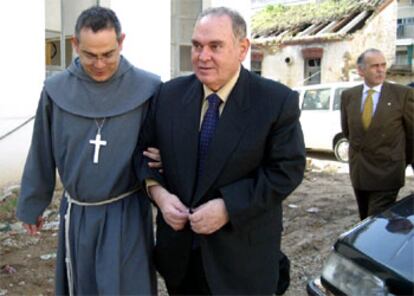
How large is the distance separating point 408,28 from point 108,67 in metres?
33.3

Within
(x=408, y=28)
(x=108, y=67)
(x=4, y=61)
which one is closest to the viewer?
(x=108, y=67)

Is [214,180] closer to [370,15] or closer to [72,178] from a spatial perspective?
[72,178]

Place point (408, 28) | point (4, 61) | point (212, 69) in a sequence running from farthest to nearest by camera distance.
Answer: point (408, 28), point (4, 61), point (212, 69)

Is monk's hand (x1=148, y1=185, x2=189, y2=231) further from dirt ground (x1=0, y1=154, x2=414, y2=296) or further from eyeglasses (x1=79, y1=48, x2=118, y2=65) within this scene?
dirt ground (x1=0, y1=154, x2=414, y2=296)

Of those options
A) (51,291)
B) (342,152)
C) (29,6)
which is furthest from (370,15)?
(51,291)

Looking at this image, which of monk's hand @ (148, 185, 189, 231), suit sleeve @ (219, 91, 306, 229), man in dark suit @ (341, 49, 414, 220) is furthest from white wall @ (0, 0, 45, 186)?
suit sleeve @ (219, 91, 306, 229)

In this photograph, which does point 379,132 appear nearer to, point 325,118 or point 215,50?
point 215,50

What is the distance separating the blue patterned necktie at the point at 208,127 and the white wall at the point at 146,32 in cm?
550

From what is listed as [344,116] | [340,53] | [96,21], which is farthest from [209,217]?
[340,53]

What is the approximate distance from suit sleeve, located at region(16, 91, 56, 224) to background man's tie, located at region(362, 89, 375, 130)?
262 cm

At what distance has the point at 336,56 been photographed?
817 inches

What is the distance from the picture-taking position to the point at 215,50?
2137 mm

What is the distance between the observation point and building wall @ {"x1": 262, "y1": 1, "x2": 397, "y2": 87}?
20.5m

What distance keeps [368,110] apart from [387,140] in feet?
0.95
